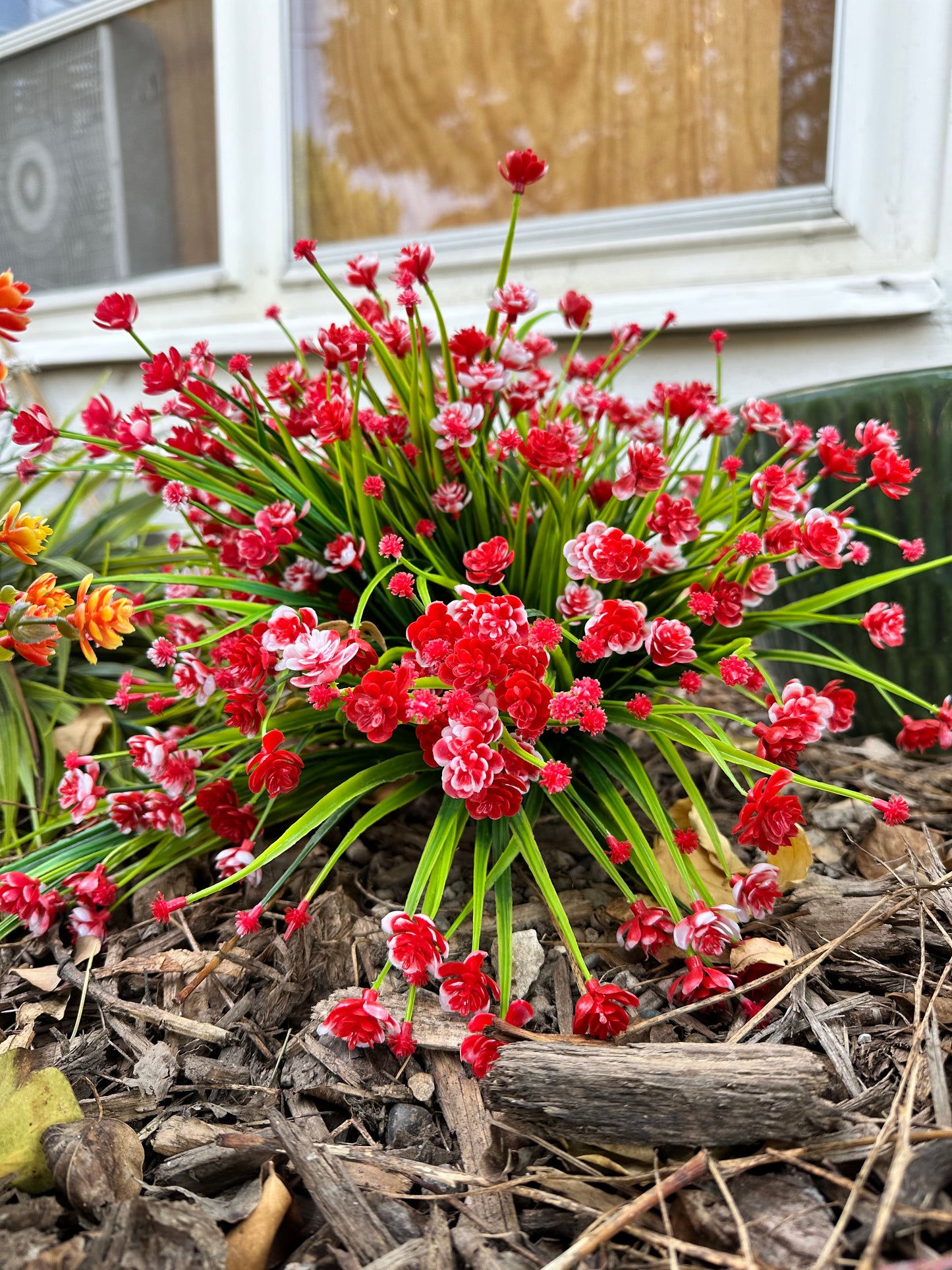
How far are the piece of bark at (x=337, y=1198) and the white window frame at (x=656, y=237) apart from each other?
1.67 metres

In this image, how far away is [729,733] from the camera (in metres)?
1.35

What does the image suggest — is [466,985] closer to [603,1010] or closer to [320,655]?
[603,1010]

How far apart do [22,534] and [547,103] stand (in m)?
1.91

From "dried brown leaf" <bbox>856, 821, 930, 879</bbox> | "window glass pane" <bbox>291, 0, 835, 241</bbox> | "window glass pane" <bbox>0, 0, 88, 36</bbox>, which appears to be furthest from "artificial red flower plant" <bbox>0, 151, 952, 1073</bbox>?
"window glass pane" <bbox>0, 0, 88, 36</bbox>

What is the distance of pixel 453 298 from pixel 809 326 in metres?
0.88

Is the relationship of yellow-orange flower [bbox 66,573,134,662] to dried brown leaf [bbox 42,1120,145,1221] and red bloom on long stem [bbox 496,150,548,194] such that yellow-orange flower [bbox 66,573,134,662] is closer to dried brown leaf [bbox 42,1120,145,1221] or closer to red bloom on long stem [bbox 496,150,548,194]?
dried brown leaf [bbox 42,1120,145,1221]

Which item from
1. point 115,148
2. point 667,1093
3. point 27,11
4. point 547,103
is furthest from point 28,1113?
point 27,11

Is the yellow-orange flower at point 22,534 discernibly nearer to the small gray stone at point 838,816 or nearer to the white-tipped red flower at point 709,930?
the white-tipped red flower at point 709,930

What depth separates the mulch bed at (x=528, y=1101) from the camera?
0.59m

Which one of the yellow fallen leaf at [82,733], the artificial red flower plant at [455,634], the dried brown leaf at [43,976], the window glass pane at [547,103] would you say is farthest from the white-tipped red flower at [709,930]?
the window glass pane at [547,103]

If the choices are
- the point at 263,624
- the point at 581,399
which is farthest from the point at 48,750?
the point at 581,399

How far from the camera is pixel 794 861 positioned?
3.12 ft

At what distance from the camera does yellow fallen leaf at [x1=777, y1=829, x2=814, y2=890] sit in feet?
3.12

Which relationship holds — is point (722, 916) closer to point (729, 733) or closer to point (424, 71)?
point (729, 733)
